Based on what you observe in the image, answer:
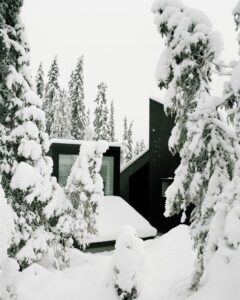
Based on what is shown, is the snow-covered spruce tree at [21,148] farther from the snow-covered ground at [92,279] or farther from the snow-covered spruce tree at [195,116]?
the snow-covered spruce tree at [195,116]

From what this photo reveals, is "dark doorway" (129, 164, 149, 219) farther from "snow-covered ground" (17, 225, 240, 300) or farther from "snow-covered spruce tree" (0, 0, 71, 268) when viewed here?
"snow-covered spruce tree" (0, 0, 71, 268)

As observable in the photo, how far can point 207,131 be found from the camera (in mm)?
7055

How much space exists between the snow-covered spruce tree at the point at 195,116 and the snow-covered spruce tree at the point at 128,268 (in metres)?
2.68

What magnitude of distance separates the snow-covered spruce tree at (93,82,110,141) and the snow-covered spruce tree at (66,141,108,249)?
30855mm

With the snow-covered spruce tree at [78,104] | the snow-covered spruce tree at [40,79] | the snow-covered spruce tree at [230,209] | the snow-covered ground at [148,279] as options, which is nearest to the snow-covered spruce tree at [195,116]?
the snow-covered spruce tree at [230,209]

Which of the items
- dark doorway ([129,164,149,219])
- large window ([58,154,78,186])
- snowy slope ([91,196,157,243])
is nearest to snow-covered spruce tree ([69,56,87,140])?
dark doorway ([129,164,149,219])

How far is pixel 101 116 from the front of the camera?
4503 cm

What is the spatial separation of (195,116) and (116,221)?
12945 millimetres

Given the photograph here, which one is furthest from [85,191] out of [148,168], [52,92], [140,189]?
[52,92]

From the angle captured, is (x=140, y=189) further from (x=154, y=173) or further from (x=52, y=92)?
(x=52, y=92)

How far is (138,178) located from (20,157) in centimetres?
1402

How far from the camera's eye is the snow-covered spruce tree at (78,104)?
139ft

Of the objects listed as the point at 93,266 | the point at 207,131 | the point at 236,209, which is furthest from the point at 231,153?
the point at 93,266

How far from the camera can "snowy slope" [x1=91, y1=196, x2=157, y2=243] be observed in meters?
17.2
